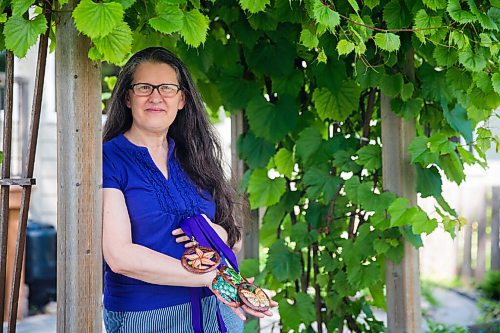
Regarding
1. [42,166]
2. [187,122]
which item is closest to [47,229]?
[42,166]

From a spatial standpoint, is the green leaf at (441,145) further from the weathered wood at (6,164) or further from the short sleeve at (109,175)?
the weathered wood at (6,164)

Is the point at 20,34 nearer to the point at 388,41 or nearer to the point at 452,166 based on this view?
the point at 388,41

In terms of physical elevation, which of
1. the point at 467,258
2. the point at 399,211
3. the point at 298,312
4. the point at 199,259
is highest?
the point at 399,211

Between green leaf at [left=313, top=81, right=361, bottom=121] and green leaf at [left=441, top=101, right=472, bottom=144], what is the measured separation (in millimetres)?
302

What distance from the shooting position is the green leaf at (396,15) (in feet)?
6.67

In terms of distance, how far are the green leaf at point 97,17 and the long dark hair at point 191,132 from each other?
1.06 feet

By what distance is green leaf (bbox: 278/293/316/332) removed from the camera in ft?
8.96

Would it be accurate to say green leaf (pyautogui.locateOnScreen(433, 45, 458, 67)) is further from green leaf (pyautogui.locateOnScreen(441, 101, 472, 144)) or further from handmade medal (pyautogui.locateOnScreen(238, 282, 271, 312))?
handmade medal (pyautogui.locateOnScreen(238, 282, 271, 312))

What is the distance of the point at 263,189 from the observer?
276 cm

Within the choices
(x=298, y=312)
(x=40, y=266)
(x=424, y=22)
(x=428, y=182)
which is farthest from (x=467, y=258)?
(x=424, y=22)

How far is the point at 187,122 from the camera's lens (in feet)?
5.96

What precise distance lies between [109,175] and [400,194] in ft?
3.57

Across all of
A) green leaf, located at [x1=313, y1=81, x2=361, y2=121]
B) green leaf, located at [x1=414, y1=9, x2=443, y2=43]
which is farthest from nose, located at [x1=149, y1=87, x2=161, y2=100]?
green leaf, located at [x1=313, y1=81, x2=361, y2=121]

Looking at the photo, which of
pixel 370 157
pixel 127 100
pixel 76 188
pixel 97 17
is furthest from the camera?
pixel 370 157
